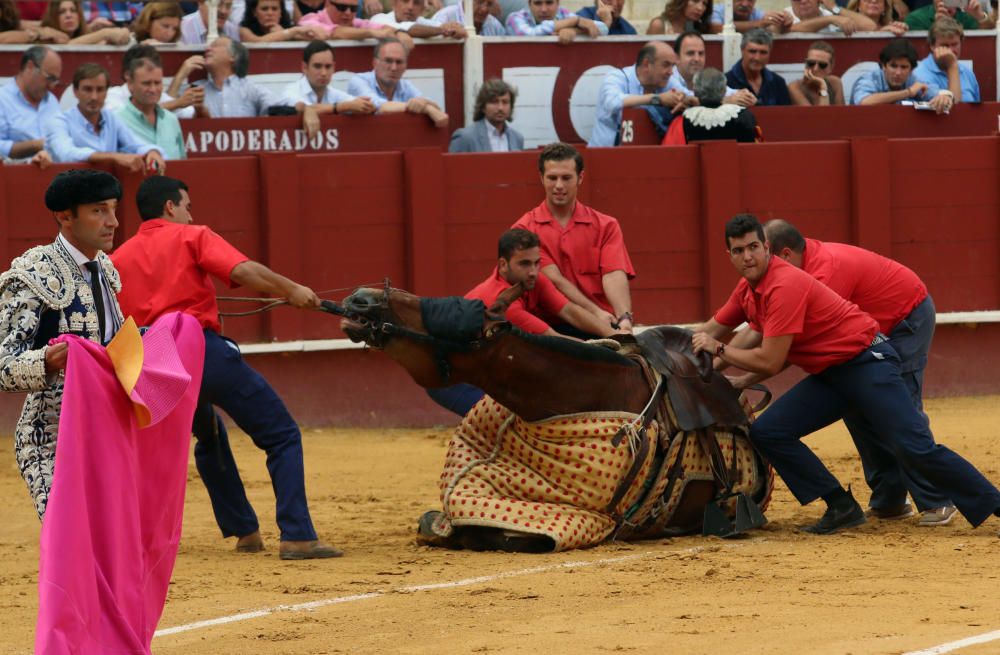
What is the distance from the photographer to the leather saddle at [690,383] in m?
7.39

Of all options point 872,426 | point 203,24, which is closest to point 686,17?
point 203,24

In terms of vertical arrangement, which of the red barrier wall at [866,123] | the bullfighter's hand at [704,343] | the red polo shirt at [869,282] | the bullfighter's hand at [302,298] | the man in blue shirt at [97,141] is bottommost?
the bullfighter's hand at [704,343]

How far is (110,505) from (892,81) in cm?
922

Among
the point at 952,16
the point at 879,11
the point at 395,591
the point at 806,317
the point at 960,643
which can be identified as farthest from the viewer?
the point at 952,16

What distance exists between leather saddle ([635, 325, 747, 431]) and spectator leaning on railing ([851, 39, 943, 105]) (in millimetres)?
5698

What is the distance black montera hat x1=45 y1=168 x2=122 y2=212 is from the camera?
204 inches

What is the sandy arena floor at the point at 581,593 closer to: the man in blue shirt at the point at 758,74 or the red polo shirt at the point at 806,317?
the red polo shirt at the point at 806,317

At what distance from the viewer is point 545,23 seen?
42.2 ft

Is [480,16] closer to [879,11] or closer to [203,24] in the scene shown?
[203,24]

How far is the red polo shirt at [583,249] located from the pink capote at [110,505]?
294cm

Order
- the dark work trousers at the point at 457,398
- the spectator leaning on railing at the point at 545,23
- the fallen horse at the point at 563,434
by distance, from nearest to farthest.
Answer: the fallen horse at the point at 563,434, the dark work trousers at the point at 457,398, the spectator leaning on railing at the point at 545,23

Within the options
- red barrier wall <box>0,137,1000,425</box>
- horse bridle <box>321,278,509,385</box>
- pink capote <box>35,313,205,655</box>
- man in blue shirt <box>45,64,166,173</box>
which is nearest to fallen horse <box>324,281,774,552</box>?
horse bridle <box>321,278,509,385</box>

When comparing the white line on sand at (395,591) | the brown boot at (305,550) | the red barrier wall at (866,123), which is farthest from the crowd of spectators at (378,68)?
the white line on sand at (395,591)

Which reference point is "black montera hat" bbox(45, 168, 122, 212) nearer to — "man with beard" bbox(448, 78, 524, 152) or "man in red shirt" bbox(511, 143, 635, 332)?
"man in red shirt" bbox(511, 143, 635, 332)
